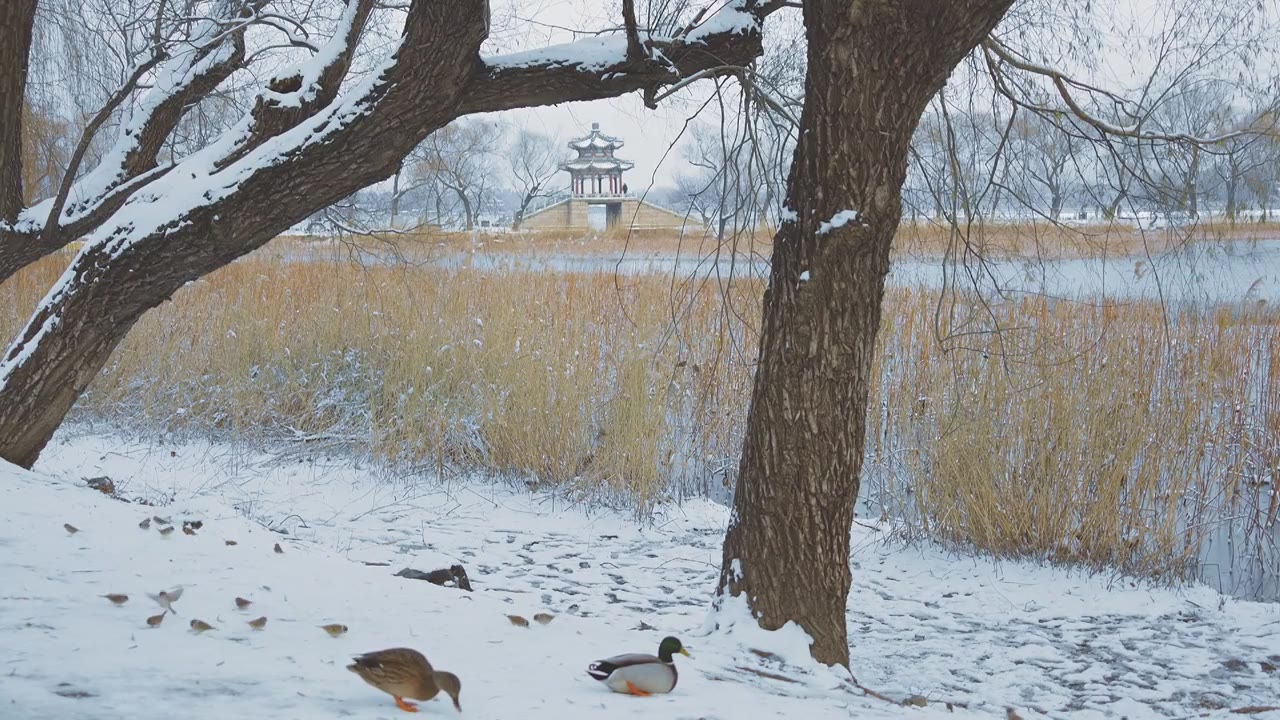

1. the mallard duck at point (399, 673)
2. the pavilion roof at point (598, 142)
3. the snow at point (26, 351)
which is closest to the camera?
the mallard duck at point (399, 673)

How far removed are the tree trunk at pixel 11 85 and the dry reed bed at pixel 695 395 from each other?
1716mm

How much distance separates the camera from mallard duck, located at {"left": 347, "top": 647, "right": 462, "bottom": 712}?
1.77 m

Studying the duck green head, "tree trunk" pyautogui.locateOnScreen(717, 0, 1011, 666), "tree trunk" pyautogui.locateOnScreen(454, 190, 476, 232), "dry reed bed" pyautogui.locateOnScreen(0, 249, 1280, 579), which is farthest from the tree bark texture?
"tree trunk" pyautogui.locateOnScreen(454, 190, 476, 232)

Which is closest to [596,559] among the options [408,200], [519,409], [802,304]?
[519,409]

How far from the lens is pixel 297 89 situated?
3.59 metres

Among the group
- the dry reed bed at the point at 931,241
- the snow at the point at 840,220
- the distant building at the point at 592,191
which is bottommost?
the snow at the point at 840,220

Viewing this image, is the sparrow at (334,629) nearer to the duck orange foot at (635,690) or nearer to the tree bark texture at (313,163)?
the duck orange foot at (635,690)

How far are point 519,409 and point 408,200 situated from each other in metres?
36.8

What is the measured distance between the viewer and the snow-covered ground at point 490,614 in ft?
6.38

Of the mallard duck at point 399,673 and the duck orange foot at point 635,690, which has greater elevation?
the mallard duck at point 399,673

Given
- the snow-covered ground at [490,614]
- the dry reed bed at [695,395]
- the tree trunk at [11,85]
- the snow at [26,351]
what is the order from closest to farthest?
the snow-covered ground at [490,614] < the snow at [26,351] < the tree trunk at [11,85] < the dry reed bed at [695,395]

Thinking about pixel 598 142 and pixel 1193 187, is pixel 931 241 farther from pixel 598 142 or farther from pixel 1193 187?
pixel 598 142

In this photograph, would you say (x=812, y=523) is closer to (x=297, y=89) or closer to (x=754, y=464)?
(x=754, y=464)

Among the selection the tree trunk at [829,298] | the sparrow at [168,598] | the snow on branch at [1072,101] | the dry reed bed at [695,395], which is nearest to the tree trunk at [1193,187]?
the snow on branch at [1072,101]
